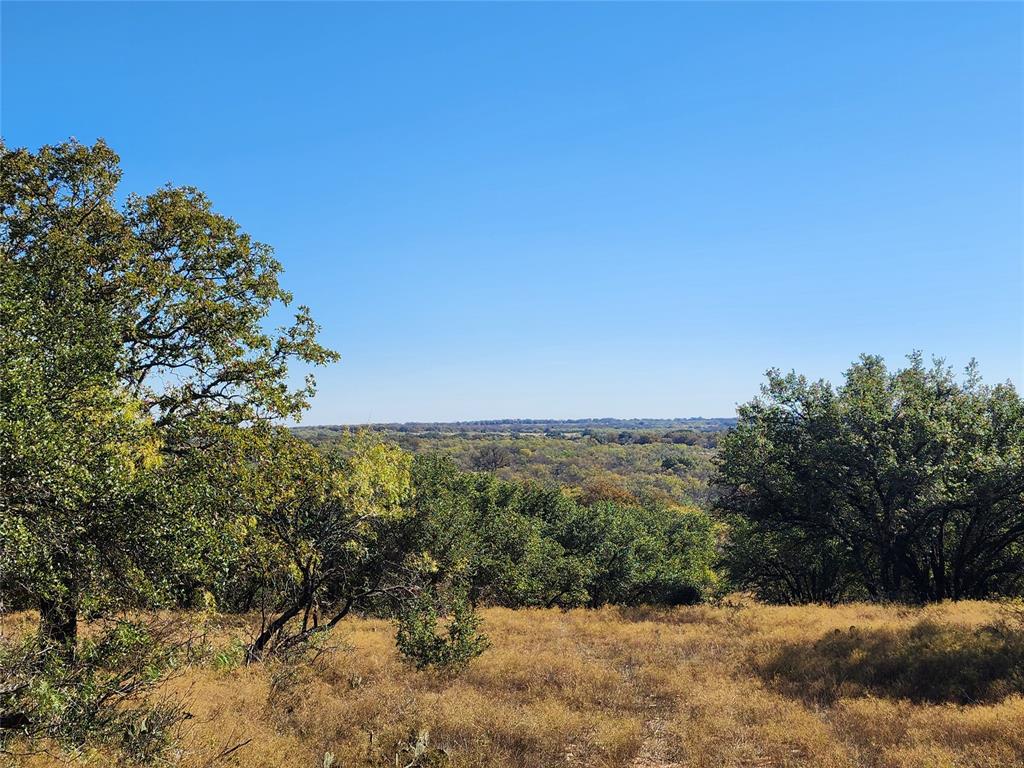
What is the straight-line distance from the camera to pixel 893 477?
19609 mm

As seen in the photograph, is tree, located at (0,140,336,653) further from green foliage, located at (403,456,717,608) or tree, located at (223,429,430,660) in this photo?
green foliage, located at (403,456,717,608)

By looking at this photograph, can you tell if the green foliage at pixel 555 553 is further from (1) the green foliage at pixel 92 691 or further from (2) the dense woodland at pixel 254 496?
(1) the green foliage at pixel 92 691

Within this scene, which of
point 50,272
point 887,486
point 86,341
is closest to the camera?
point 86,341

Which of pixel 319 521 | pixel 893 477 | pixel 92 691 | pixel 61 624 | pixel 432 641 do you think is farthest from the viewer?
pixel 893 477

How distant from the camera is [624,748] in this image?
10.8m

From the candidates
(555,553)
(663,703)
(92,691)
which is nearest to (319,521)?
(92,691)

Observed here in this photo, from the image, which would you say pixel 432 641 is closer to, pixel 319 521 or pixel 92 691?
pixel 319 521

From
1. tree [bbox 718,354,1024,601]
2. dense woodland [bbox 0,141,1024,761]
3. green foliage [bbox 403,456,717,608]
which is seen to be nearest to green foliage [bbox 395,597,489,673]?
dense woodland [bbox 0,141,1024,761]

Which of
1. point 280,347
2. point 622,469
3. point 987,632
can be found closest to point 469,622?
point 280,347

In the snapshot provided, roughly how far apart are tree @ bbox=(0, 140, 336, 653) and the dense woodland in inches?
1.7

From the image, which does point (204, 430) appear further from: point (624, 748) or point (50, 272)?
point (624, 748)

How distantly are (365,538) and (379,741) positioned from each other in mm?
6802

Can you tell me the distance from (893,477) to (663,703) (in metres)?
12.4

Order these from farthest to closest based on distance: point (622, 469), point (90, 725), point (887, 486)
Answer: point (622, 469), point (887, 486), point (90, 725)
